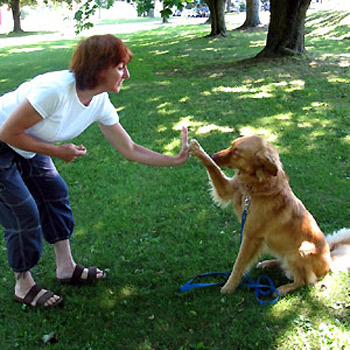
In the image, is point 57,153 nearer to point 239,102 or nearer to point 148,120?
point 148,120

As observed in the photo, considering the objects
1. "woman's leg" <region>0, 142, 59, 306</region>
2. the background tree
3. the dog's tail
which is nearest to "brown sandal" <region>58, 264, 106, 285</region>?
"woman's leg" <region>0, 142, 59, 306</region>

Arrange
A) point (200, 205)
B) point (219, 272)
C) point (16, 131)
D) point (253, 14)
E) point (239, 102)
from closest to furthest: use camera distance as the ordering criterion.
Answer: point (16, 131)
point (219, 272)
point (200, 205)
point (239, 102)
point (253, 14)

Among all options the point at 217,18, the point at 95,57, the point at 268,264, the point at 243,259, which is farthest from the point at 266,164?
the point at 217,18

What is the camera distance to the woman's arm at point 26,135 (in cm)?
243

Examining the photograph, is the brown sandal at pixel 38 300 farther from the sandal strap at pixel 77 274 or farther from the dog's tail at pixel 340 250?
the dog's tail at pixel 340 250

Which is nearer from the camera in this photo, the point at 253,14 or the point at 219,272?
the point at 219,272

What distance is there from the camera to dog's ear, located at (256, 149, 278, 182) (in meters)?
2.84

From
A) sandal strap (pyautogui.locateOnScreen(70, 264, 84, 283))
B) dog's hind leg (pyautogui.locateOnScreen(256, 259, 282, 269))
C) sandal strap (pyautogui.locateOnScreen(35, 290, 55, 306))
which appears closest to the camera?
sandal strap (pyautogui.locateOnScreen(35, 290, 55, 306))

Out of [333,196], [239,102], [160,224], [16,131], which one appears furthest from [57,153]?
[239,102]

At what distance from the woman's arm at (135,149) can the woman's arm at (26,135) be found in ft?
2.12

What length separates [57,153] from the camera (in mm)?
2557

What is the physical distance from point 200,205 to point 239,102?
4.12 meters

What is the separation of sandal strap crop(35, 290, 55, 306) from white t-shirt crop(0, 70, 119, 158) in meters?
1.13

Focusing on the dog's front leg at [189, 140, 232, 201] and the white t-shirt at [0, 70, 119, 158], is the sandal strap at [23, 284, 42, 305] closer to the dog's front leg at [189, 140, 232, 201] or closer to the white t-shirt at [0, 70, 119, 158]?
the white t-shirt at [0, 70, 119, 158]
